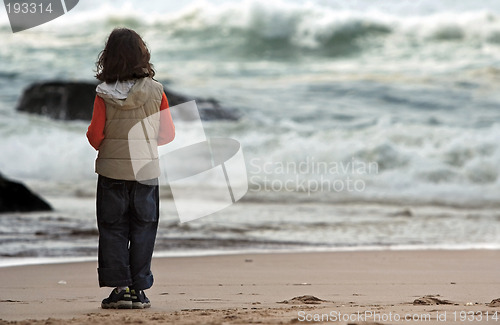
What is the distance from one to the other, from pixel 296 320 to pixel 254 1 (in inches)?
690

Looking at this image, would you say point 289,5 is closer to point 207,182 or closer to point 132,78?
point 207,182

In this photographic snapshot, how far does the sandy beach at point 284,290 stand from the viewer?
282 centimetres

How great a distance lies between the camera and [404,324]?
2617 mm

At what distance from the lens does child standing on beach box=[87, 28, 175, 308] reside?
3143 millimetres

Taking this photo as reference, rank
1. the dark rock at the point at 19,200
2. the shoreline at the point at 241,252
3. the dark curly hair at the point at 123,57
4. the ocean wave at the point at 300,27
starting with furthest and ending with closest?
the ocean wave at the point at 300,27 → the dark rock at the point at 19,200 → the shoreline at the point at 241,252 → the dark curly hair at the point at 123,57

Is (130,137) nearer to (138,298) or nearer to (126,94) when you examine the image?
A: (126,94)

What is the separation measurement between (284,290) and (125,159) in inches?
43.5

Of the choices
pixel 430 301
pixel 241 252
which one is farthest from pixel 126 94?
pixel 241 252

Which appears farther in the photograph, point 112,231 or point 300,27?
point 300,27

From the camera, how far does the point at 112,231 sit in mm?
3191

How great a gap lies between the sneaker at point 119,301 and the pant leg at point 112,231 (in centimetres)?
4

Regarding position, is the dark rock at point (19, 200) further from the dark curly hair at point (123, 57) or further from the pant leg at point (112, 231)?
the dark curly hair at point (123, 57)

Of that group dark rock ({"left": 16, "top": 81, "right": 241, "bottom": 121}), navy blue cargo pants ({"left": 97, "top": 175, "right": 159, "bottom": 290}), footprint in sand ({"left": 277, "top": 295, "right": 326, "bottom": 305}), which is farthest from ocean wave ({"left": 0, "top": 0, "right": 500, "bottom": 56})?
navy blue cargo pants ({"left": 97, "top": 175, "right": 159, "bottom": 290})

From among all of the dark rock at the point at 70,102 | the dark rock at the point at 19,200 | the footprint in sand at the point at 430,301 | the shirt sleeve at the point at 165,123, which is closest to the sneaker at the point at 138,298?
the shirt sleeve at the point at 165,123
